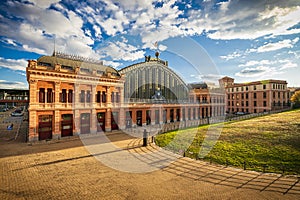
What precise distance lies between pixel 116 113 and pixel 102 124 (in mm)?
3642

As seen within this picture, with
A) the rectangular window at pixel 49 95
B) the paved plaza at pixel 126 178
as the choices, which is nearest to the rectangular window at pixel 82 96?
the rectangular window at pixel 49 95

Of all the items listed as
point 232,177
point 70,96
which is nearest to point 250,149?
point 232,177

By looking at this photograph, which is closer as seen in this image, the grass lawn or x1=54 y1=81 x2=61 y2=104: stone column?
the grass lawn

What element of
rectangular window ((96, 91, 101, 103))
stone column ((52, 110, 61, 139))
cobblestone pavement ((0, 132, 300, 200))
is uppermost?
rectangular window ((96, 91, 101, 103))

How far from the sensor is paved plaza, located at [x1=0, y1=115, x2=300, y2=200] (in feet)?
33.7

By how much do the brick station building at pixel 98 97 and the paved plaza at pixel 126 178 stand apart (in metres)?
7.34

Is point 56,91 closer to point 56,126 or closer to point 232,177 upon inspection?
point 56,126

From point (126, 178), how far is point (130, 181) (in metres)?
0.60

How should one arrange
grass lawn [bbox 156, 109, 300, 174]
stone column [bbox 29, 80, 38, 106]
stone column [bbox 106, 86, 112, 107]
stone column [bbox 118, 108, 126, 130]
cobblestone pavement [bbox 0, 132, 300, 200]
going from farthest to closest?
stone column [bbox 118, 108, 126, 130] → stone column [bbox 106, 86, 112, 107] → stone column [bbox 29, 80, 38, 106] → grass lawn [bbox 156, 109, 300, 174] → cobblestone pavement [bbox 0, 132, 300, 200]

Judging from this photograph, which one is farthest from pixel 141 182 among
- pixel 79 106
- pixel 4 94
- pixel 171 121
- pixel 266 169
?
pixel 4 94

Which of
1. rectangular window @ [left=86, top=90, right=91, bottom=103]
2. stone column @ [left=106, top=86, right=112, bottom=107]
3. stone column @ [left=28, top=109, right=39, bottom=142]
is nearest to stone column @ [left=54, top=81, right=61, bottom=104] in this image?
stone column @ [left=28, top=109, right=39, bottom=142]

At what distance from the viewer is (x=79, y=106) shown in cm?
2697

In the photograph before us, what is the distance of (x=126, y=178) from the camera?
12438 millimetres

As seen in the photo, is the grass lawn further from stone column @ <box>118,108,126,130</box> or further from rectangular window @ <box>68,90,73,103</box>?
rectangular window @ <box>68,90,73,103</box>
